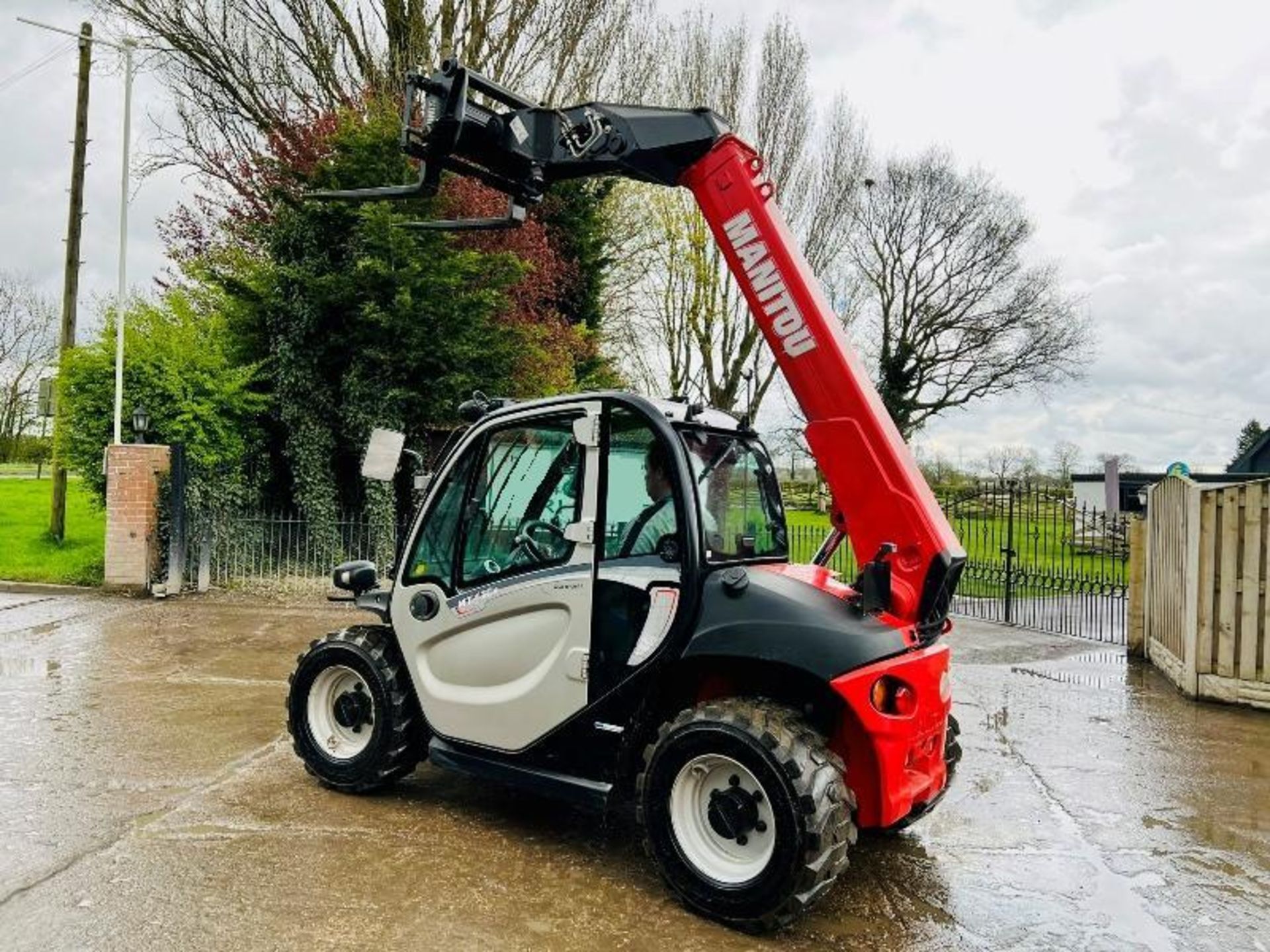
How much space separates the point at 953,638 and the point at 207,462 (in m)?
Answer: 9.87

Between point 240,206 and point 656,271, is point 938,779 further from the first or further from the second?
point 656,271

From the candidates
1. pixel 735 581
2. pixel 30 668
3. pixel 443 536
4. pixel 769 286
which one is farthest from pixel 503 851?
pixel 30 668

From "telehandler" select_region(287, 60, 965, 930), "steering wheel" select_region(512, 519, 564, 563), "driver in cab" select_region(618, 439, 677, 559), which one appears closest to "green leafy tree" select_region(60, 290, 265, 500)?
"telehandler" select_region(287, 60, 965, 930)

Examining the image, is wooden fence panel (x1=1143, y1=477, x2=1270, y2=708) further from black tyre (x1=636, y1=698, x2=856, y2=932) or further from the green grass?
the green grass

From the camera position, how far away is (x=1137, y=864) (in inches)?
162

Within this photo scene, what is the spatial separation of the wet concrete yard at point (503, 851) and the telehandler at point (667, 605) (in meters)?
0.32

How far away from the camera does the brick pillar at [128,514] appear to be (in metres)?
11.5

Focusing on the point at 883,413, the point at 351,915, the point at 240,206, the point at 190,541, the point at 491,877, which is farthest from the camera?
the point at 240,206

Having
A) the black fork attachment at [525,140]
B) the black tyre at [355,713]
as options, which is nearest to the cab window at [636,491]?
the black fork attachment at [525,140]

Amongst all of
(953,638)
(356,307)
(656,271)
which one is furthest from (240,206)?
(953,638)

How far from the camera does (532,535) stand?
160 inches

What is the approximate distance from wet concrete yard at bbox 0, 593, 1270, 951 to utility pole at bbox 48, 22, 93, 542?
1018 cm

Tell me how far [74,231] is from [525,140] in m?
14.6

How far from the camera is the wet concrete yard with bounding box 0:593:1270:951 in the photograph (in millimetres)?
3279
